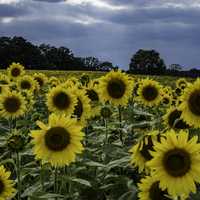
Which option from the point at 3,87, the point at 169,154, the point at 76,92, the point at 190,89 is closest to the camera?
the point at 169,154

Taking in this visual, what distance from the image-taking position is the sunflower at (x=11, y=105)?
1094 cm

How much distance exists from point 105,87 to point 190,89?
3353 mm

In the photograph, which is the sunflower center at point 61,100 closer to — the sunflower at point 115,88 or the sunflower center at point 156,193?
the sunflower at point 115,88

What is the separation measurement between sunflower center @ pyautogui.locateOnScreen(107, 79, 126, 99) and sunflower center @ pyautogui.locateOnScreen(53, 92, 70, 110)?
91 centimetres

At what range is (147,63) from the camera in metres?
62.7

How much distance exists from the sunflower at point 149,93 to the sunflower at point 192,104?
4.41 m

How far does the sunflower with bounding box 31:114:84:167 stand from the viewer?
598 centimetres

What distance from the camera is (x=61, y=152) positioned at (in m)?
6.09

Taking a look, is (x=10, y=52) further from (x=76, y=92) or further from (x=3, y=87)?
(x=76, y=92)

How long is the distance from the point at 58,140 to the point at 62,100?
301 cm

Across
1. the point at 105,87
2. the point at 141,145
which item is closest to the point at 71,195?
the point at 141,145

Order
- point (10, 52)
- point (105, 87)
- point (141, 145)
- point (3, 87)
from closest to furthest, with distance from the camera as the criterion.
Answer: point (141, 145) → point (105, 87) → point (3, 87) → point (10, 52)

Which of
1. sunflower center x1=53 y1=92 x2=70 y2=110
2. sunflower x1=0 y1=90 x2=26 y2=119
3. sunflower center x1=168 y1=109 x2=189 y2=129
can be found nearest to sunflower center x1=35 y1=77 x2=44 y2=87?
sunflower x1=0 y1=90 x2=26 y2=119

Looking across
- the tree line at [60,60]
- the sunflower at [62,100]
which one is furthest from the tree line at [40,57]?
the sunflower at [62,100]
